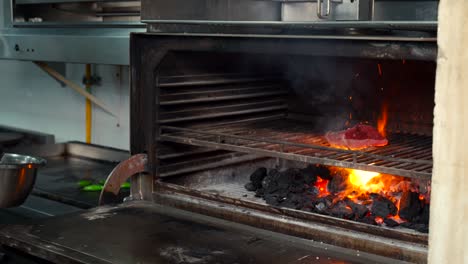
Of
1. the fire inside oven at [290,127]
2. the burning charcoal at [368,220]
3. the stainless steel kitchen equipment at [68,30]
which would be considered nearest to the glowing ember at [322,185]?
the fire inside oven at [290,127]

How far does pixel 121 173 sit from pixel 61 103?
81.8 inches

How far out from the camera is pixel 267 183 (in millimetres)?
2582

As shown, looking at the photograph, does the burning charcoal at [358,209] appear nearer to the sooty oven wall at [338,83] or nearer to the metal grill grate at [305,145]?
the metal grill grate at [305,145]

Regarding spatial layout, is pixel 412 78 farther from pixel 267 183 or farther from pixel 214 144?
pixel 214 144

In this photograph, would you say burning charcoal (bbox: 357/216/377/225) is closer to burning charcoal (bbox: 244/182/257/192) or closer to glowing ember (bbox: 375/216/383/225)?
glowing ember (bbox: 375/216/383/225)

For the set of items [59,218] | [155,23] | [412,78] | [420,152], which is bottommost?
[59,218]

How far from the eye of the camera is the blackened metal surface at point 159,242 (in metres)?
1.95

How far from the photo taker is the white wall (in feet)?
13.0

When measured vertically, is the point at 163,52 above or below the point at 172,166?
above

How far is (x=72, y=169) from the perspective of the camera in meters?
3.66

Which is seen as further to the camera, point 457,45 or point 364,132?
point 364,132

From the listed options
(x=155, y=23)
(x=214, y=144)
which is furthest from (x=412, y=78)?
(x=155, y=23)

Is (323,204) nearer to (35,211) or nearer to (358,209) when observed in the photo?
(358,209)

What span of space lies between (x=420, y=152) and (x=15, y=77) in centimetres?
334
